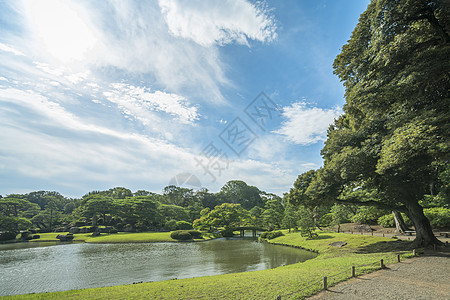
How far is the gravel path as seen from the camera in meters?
8.70

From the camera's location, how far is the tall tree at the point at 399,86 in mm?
10367

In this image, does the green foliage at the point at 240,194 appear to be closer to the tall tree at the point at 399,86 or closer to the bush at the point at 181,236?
the bush at the point at 181,236

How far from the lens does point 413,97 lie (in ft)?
39.4

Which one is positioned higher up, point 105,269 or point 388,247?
point 388,247

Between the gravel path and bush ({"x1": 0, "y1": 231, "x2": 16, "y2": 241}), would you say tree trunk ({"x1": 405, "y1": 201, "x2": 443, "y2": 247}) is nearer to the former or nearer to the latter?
the gravel path

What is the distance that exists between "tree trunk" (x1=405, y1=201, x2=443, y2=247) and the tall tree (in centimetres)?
16

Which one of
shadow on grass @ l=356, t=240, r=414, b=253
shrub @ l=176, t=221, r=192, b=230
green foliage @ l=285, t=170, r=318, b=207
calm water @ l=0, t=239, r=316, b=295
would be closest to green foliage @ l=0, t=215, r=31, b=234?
calm water @ l=0, t=239, r=316, b=295

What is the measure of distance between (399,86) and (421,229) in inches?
541

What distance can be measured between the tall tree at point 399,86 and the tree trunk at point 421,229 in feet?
0.51

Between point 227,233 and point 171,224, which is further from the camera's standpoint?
point 171,224

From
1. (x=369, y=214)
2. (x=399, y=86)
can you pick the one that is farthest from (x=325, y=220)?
(x=399, y=86)

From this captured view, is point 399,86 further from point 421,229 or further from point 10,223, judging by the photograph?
point 10,223

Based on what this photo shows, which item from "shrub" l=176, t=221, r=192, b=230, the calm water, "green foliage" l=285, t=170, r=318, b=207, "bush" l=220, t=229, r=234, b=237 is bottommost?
the calm water

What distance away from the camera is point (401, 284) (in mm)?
9766
